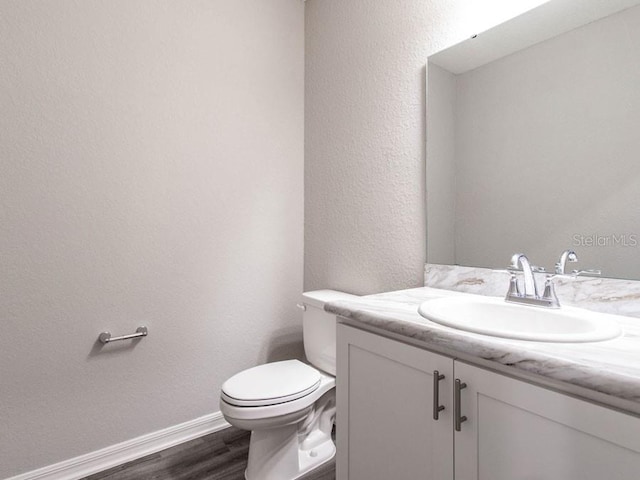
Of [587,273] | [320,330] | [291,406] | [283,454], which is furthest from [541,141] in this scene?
[283,454]

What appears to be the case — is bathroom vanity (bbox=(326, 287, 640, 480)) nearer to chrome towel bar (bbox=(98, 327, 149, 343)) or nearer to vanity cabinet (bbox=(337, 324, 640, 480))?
vanity cabinet (bbox=(337, 324, 640, 480))

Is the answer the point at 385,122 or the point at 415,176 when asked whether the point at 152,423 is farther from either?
the point at 385,122

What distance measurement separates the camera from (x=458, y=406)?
0.79 metres

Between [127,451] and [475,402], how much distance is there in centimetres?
163

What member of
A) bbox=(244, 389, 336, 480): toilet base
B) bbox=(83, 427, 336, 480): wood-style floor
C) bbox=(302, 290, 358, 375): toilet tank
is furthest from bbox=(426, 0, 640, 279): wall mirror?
bbox=(83, 427, 336, 480): wood-style floor

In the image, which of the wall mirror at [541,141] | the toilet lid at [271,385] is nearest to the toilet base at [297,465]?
the toilet lid at [271,385]

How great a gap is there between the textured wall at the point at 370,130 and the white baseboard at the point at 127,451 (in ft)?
3.12

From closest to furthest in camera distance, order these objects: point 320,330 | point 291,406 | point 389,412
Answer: point 389,412 < point 291,406 < point 320,330

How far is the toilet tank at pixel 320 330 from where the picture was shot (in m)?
→ 1.69

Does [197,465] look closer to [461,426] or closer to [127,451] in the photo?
[127,451]

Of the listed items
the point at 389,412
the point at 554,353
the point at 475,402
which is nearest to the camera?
the point at 554,353

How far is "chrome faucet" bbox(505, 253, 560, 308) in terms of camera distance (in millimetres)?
1023

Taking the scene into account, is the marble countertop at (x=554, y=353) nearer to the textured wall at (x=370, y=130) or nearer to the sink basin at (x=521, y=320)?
the sink basin at (x=521, y=320)

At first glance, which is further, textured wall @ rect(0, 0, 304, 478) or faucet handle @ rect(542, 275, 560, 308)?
textured wall @ rect(0, 0, 304, 478)
